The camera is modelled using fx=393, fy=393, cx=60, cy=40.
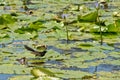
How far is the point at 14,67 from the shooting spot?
2.68m

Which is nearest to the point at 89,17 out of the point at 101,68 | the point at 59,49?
the point at 59,49

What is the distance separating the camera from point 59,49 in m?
3.21

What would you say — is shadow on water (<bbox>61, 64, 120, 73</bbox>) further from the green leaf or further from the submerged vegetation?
the green leaf

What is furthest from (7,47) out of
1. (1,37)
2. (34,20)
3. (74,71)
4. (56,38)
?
(34,20)

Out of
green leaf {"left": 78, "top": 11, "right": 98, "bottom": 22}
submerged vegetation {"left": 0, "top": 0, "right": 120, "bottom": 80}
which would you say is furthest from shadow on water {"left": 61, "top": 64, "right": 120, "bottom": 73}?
green leaf {"left": 78, "top": 11, "right": 98, "bottom": 22}

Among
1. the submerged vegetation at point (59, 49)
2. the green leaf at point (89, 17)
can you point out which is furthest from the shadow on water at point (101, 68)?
the green leaf at point (89, 17)

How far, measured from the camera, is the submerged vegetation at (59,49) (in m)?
2.54

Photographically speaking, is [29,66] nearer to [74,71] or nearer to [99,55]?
[74,71]

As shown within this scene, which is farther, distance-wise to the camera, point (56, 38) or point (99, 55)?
point (56, 38)

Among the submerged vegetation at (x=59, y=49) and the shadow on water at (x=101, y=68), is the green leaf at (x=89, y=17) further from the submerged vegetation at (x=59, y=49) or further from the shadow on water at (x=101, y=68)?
the shadow on water at (x=101, y=68)

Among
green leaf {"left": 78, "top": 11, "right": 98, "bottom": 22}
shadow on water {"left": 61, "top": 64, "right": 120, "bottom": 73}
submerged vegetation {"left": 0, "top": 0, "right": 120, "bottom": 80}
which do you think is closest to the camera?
submerged vegetation {"left": 0, "top": 0, "right": 120, "bottom": 80}

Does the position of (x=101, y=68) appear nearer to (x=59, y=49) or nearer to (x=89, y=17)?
(x=59, y=49)

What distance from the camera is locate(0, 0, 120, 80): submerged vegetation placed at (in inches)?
100

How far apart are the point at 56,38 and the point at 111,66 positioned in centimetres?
99
